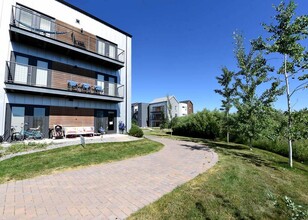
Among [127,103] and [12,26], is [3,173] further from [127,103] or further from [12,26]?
[127,103]

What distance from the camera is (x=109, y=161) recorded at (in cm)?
859

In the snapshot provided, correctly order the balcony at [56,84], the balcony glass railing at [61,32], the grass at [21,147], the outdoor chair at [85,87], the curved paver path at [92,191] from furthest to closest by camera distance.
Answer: the outdoor chair at [85,87] → the balcony glass railing at [61,32] → the balcony at [56,84] → the grass at [21,147] → the curved paver path at [92,191]

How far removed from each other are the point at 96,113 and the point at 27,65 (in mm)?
6550

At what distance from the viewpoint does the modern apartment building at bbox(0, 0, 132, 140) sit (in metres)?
11.4

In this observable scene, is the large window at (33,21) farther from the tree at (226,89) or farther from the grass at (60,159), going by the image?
the tree at (226,89)

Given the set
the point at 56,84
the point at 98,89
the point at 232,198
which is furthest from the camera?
the point at 98,89

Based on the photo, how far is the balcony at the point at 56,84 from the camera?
1125 cm

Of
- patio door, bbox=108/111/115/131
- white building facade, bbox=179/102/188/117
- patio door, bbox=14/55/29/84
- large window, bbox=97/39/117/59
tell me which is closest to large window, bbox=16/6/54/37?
patio door, bbox=14/55/29/84

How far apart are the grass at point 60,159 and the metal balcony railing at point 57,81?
5.57 metres

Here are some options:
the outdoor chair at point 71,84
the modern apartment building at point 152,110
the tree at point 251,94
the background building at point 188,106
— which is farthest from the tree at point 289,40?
the background building at point 188,106

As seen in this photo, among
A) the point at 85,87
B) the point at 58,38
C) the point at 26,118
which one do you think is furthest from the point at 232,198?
the point at 58,38

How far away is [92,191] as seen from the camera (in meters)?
5.09

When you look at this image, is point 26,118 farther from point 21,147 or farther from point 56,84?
point 21,147

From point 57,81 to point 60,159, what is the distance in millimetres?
7514
